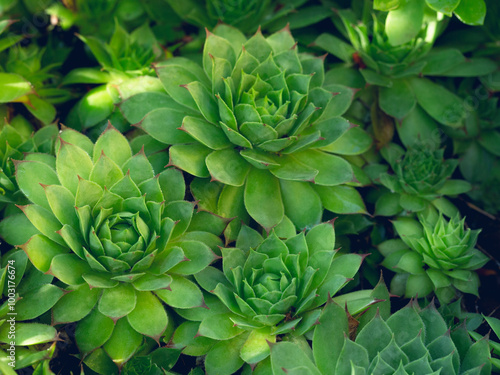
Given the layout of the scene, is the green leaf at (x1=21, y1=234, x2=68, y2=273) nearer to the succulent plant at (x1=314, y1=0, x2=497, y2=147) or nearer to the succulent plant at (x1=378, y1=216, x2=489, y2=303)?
the succulent plant at (x1=378, y1=216, x2=489, y2=303)

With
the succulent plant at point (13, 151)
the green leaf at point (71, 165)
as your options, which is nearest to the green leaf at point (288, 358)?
the green leaf at point (71, 165)

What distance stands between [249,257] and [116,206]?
0.50 m

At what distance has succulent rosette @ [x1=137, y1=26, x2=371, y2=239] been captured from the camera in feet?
5.83

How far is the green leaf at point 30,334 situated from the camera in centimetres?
147

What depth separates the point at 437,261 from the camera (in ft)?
6.27

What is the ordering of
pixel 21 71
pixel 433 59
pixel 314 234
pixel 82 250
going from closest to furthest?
pixel 82 250, pixel 314 234, pixel 21 71, pixel 433 59

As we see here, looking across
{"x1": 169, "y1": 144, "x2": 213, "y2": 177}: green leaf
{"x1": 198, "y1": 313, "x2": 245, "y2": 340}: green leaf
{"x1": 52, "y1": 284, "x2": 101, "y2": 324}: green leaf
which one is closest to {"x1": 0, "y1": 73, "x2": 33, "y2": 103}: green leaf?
{"x1": 169, "y1": 144, "x2": 213, "y2": 177}: green leaf

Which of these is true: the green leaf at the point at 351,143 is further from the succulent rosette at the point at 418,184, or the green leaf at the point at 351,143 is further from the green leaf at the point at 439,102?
the green leaf at the point at 439,102

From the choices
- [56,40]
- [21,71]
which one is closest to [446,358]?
[21,71]

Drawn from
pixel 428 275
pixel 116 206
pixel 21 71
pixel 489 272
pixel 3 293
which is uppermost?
pixel 21 71

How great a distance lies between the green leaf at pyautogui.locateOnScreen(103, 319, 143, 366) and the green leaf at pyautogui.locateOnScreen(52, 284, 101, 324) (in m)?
0.13

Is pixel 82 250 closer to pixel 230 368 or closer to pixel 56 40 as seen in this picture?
pixel 230 368

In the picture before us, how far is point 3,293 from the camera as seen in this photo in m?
1.61

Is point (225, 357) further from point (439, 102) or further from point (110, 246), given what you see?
point (439, 102)
